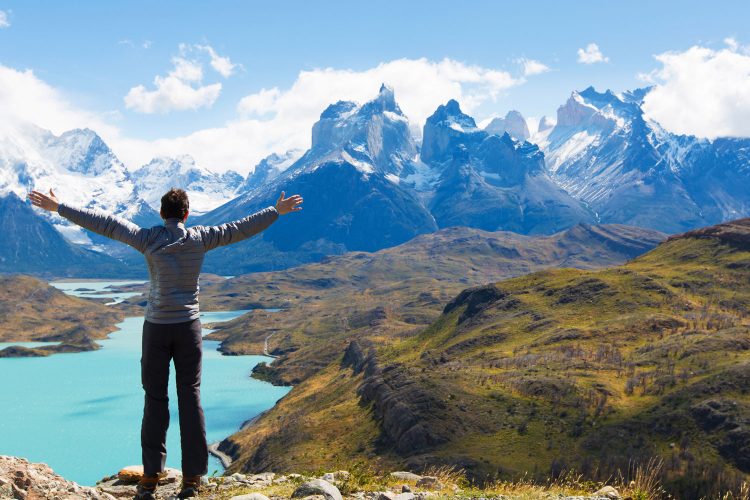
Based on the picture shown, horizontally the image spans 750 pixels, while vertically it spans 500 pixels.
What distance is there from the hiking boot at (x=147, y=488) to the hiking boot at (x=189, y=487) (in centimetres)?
73

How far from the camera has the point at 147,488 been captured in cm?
1738

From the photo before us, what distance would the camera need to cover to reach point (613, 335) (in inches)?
7372

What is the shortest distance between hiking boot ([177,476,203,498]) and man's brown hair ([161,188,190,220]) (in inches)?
254

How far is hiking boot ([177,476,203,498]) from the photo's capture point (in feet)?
55.5

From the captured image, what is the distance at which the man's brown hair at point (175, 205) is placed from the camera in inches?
657

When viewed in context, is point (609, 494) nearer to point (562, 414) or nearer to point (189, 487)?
point (189, 487)

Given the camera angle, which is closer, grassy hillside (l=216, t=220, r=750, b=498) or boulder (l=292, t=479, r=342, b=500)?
boulder (l=292, t=479, r=342, b=500)

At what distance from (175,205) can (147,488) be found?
284 inches

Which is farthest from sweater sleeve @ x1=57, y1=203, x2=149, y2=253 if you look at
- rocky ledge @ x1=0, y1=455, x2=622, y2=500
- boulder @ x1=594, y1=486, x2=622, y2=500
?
boulder @ x1=594, y1=486, x2=622, y2=500

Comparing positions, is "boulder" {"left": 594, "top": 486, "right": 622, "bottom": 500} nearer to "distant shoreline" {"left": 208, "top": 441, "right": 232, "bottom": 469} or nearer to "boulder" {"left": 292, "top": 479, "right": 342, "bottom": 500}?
"boulder" {"left": 292, "top": 479, "right": 342, "bottom": 500}

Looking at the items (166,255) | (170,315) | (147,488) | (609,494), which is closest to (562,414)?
(609,494)

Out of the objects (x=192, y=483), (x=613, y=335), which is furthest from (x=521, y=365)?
(x=192, y=483)

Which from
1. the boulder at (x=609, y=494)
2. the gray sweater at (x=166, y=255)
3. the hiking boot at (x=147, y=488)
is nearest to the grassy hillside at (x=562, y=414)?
the boulder at (x=609, y=494)

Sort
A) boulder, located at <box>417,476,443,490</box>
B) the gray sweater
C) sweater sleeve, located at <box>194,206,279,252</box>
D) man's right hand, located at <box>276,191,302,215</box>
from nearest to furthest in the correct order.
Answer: the gray sweater
sweater sleeve, located at <box>194,206,279,252</box>
man's right hand, located at <box>276,191,302,215</box>
boulder, located at <box>417,476,443,490</box>
